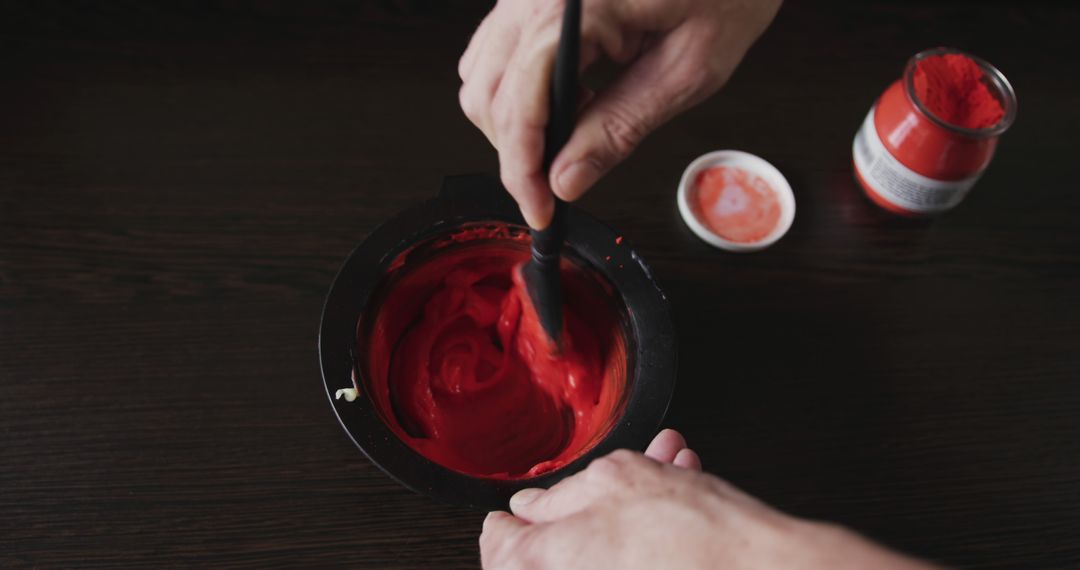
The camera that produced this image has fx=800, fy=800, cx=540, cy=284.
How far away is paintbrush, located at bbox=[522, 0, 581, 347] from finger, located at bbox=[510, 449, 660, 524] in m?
0.22

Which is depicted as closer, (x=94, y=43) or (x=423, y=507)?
(x=423, y=507)

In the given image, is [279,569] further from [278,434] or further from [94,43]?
[94,43]

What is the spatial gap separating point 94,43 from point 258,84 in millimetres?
238

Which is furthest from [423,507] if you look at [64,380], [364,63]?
[364,63]

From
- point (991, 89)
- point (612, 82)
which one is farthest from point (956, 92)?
point (612, 82)

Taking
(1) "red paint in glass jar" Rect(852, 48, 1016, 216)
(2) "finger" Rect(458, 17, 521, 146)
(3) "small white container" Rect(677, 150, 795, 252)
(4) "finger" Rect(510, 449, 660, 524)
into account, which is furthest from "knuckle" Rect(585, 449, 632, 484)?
(1) "red paint in glass jar" Rect(852, 48, 1016, 216)

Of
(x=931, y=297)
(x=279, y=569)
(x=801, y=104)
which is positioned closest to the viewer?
(x=279, y=569)

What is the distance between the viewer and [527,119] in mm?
685

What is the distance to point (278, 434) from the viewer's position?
0.89 m

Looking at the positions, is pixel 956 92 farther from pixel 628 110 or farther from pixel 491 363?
pixel 491 363

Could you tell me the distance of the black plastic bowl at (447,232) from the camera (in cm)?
74

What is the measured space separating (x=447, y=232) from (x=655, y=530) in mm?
413

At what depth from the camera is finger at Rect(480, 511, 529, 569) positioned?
66 cm

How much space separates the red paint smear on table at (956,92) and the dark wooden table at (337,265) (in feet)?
0.49
